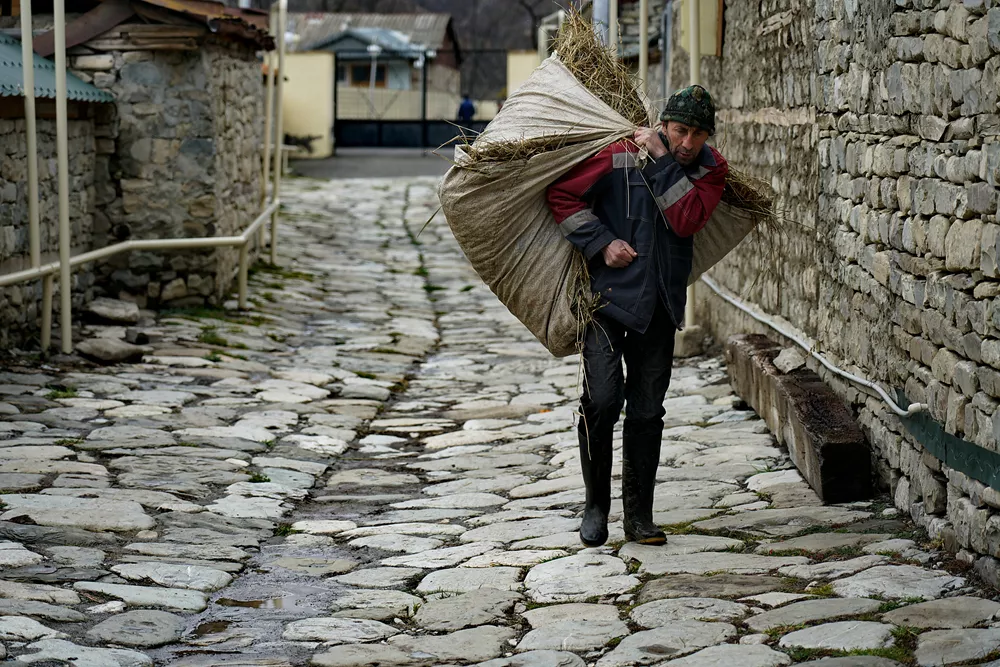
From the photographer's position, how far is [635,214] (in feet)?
15.8

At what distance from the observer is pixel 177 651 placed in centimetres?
408

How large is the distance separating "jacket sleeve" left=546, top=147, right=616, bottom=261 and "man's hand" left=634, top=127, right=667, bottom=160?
123mm

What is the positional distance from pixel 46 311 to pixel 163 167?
2.67 m

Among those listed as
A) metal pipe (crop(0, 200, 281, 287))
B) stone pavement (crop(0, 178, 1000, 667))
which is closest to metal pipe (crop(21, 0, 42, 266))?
metal pipe (crop(0, 200, 281, 287))

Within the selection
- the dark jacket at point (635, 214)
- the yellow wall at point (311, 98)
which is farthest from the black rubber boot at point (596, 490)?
the yellow wall at point (311, 98)

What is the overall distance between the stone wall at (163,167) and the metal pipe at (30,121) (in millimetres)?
2526

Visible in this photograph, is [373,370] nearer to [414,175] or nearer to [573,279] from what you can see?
[573,279]

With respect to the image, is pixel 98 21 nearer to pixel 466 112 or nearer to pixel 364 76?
pixel 466 112

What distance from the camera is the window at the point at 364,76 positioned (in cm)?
4612

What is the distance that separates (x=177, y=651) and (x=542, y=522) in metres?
1.98

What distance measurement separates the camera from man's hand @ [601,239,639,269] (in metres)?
4.75

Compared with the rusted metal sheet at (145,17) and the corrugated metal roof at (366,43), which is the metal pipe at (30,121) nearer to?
the rusted metal sheet at (145,17)

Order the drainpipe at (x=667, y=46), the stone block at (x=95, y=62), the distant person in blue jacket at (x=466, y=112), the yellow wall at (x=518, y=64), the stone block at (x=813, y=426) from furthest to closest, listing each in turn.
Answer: the distant person in blue jacket at (x=466, y=112) < the yellow wall at (x=518, y=64) < the drainpipe at (x=667, y=46) < the stone block at (x=95, y=62) < the stone block at (x=813, y=426)

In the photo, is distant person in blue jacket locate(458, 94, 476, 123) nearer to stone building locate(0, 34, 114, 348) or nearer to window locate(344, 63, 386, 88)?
window locate(344, 63, 386, 88)
